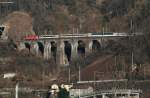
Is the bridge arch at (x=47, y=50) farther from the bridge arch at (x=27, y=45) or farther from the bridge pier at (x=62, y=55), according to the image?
the bridge arch at (x=27, y=45)

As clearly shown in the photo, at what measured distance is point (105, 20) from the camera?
345ft

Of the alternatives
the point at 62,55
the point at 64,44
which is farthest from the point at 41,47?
the point at 64,44

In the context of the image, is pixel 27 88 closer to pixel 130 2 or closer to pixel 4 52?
pixel 4 52

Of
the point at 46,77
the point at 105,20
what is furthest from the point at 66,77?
the point at 105,20

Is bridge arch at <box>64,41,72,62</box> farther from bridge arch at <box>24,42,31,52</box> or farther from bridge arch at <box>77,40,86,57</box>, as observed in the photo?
bridge arch at <box>24,42,31,52</box>

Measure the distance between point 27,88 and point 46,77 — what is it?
14.4 meters

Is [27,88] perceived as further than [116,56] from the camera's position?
No

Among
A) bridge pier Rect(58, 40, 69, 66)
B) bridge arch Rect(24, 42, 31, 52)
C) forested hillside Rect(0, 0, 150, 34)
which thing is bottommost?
bridge pier Rect(58, 40, 69, 66)

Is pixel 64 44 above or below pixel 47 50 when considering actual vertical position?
above

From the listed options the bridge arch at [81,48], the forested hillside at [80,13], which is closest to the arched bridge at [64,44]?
the bridge arch at [81,48]

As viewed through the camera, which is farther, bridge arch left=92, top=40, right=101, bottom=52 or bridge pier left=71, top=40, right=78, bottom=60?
bridge pier left=71, top=40, right=78, bottom=60

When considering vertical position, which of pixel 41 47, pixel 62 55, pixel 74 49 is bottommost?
pixel 62 55

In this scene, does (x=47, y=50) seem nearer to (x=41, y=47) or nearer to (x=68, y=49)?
(x=41, y=47)

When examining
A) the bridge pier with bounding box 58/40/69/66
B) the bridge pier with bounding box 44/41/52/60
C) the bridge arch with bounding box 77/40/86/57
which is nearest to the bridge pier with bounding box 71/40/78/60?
the bridge arch with bounding box 77/40/86/57
